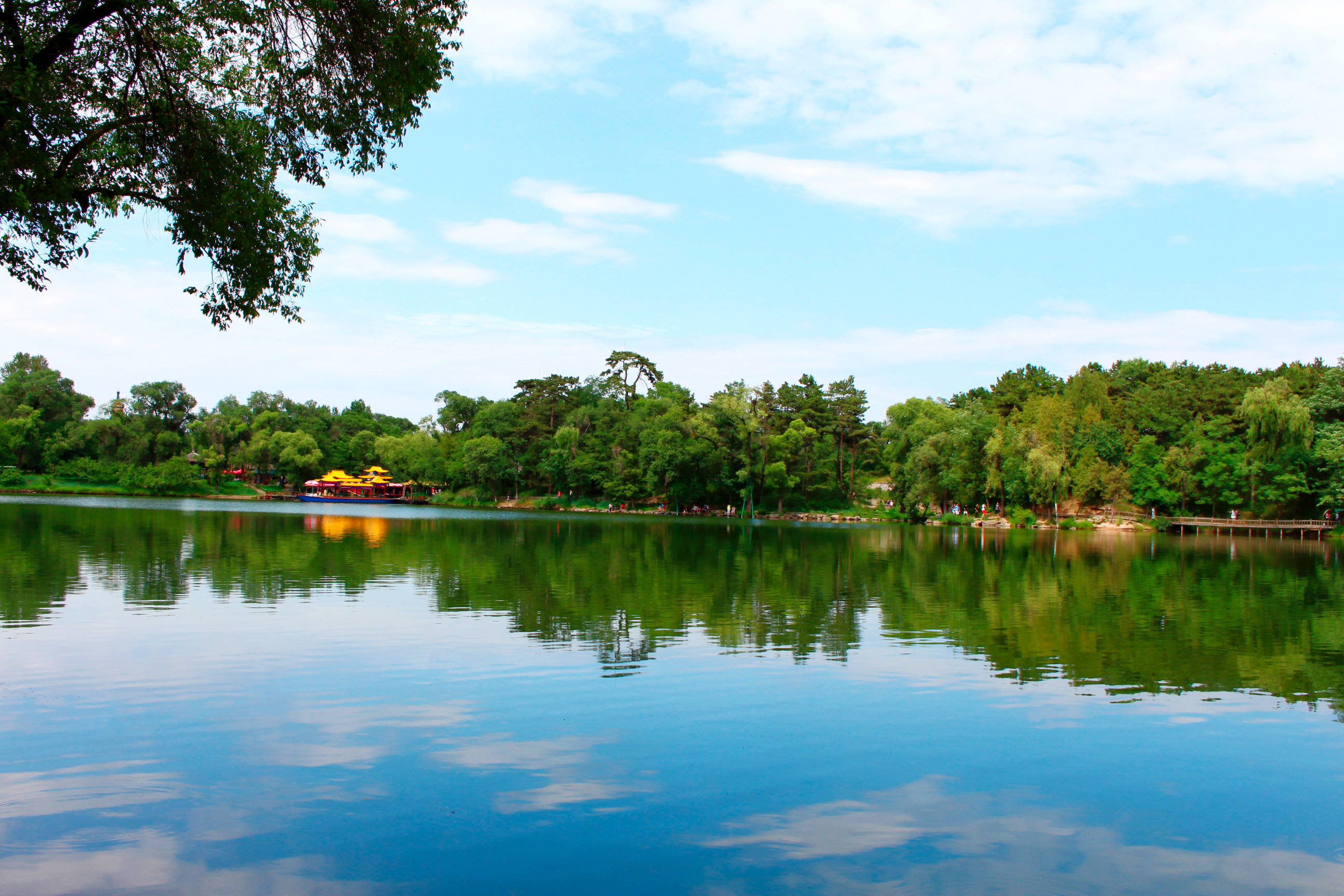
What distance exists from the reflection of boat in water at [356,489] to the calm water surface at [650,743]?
81.5 metres

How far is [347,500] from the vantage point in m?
94.1

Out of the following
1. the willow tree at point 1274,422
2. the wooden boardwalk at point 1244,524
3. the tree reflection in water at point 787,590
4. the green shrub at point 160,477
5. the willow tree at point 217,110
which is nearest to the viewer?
the willow tree at point 217,110

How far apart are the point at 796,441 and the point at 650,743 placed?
76.2 meters

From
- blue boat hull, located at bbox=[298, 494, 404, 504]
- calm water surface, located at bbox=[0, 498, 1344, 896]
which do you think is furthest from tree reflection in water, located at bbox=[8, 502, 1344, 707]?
blue boat hull, located at bbox=[298, 494, 404, 504]

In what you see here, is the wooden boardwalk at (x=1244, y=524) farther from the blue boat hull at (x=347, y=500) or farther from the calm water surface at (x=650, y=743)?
the blue boat hull at (x=347, y=500)

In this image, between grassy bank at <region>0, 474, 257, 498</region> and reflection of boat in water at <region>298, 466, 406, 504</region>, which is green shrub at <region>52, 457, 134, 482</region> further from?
reflection of boat in water at <region>298, 466, 406, 504</region>

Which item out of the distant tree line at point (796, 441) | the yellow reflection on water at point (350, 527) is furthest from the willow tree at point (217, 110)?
the distant tree line at point (796, 441)

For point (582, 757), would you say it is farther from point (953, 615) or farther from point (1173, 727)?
point (953, 615)

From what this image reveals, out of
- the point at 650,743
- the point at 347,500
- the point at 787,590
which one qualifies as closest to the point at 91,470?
the point at 347,500

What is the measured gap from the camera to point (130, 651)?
36.2 ft

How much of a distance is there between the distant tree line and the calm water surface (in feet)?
189

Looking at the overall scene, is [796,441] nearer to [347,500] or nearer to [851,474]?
[851,474]

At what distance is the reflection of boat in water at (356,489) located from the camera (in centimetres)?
9656

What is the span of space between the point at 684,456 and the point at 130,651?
68121 mm
